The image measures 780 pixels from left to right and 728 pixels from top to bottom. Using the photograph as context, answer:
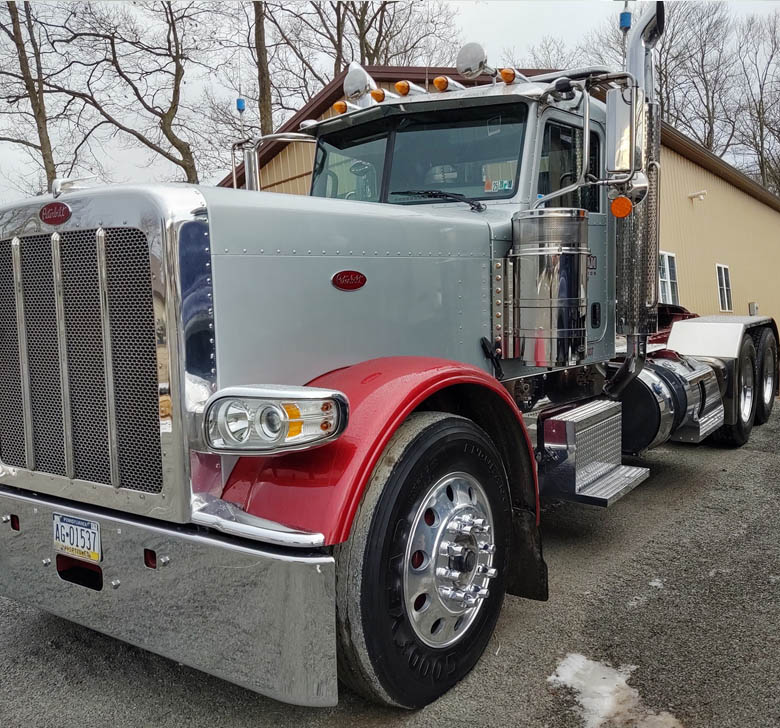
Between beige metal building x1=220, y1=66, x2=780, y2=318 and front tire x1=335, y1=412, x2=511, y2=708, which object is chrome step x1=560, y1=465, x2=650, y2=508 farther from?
beige metal building x1=220, y1=66, x2=780, y2=318

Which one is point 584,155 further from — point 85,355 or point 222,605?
point 222,605

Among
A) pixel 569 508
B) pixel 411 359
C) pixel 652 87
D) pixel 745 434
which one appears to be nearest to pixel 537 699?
pixel 411 359

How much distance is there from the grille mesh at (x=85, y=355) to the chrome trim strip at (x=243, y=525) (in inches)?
17.9

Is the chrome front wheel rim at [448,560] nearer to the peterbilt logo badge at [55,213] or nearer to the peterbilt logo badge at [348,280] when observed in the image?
the peterbilt logo badge at [348,280]

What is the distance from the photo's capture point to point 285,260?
2.68m

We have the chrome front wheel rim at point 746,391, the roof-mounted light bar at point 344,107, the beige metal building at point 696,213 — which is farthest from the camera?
the beige metal building at point 696,213

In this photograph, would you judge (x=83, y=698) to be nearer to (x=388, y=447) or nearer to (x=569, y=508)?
(x=388, y=447)

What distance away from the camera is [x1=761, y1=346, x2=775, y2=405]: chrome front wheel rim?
7.36m

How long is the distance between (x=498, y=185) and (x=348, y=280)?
1.37 metres

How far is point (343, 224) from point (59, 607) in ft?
5.86

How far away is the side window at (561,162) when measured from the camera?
399 centimetres

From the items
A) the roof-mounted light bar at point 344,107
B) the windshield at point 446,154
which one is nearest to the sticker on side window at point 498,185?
the windshield at point 446,154

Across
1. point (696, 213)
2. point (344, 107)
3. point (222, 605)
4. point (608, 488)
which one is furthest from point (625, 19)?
point (696, 213)

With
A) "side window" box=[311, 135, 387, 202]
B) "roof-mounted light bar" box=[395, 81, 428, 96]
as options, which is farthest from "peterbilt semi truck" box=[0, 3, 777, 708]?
"roof-mounted light bar" box=[395, 81, 428, 96]
